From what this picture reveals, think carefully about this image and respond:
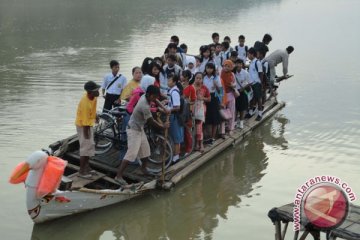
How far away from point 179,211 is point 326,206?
412 cm

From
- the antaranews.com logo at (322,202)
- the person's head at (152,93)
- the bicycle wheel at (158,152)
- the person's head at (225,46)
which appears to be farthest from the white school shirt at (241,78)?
the antaranews.com logo at (322,202)

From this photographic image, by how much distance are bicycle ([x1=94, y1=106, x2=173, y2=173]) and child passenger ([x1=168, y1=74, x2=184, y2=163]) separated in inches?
6.7

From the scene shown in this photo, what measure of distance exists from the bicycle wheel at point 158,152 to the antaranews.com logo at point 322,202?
4.33 meters

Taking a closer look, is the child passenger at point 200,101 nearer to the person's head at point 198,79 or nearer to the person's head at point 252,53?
the person's head at point 198,79

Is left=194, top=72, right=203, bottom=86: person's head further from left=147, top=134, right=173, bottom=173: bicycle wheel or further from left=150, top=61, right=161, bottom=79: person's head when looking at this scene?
left=147, top=134, right=173, bottom=173: bicycle wheel

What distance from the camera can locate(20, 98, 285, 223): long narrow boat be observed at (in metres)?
6.62

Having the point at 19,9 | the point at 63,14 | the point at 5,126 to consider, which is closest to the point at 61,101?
the point at 5,126

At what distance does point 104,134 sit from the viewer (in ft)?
28.1

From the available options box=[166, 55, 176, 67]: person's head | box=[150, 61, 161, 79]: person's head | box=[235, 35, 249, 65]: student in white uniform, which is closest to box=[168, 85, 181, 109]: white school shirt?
box=[150, 61, 161, 79]: person's head

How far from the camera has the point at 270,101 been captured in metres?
13.5

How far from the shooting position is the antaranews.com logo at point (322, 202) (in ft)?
11.9

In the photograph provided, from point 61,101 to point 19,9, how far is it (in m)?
24.1

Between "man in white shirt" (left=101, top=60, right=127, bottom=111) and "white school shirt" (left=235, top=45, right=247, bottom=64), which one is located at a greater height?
"white school shirt" (left=235, top=45, right=247, bottom=64)

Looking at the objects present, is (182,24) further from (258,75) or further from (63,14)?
(258,75)
